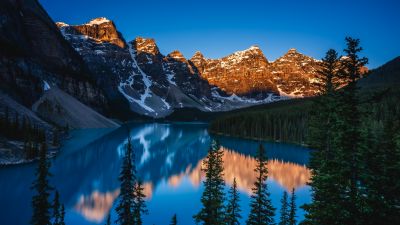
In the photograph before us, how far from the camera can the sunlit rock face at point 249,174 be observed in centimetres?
5109

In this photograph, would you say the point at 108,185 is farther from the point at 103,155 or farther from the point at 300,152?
the point at 300,152

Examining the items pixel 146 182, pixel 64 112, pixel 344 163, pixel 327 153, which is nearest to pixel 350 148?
pixel 344 163

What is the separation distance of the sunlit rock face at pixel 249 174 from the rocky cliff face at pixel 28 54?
9336 cm

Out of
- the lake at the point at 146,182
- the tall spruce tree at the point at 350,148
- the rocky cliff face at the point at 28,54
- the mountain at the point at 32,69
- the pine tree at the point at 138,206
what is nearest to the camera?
the tall spruce tree at the point at 350,148

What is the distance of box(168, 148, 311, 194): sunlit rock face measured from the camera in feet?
168

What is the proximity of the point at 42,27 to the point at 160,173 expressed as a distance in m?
167

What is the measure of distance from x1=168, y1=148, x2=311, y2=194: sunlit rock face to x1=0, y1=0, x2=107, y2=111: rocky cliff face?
9336cm

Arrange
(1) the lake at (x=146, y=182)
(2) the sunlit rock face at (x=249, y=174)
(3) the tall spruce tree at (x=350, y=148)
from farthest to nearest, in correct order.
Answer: (2) the sunlit rock face at (x=249, y=174), (1) the lake at (x=146, y=182), (3) the tall spruce tree at (x=350, y=148)

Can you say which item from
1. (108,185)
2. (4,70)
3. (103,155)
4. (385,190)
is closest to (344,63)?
(385,190)

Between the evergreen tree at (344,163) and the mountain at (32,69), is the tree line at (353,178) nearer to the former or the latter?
the evergreen tree at (344,163)

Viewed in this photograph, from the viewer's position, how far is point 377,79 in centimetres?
19575

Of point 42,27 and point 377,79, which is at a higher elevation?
point 42,27

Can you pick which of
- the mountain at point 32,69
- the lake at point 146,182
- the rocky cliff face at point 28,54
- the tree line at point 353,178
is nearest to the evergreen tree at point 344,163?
the tree line at point 353,178

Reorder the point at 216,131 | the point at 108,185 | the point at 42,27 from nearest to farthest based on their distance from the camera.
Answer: the point at 108,185
the point at 216,131
the point at 42,27
